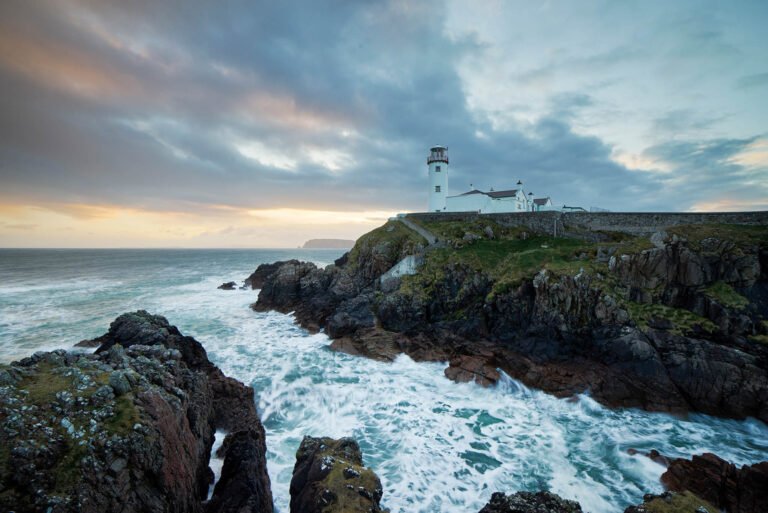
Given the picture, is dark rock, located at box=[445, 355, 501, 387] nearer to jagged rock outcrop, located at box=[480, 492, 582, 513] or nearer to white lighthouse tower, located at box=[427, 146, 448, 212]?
jagged rock outcrop, located at box=[480, 492, 582, 513]

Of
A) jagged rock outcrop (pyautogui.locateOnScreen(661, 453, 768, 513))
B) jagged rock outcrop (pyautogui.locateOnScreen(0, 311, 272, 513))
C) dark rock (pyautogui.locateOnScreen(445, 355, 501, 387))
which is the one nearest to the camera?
jagged rock outcrop (pyautogui.locateOnScreen(0, 311, 272, 513))

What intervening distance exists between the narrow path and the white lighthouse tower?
6797mm

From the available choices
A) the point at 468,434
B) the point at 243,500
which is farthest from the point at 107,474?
the point at 468,434

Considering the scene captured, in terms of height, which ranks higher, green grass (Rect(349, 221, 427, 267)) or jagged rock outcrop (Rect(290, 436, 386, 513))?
green grass (Rect(349, 221, 427, 267))

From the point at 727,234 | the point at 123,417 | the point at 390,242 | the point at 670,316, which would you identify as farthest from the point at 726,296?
the point at 123,417

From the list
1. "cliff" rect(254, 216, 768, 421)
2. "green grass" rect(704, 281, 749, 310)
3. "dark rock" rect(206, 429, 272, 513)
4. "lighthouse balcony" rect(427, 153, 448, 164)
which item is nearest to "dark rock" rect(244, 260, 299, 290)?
"cliff" rect(254, 216, 768, 421)

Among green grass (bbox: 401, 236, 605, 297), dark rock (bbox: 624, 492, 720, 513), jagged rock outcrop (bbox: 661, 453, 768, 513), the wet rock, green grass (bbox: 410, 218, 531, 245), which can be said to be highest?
green grass (bbox: 410, 218, 531, 245)

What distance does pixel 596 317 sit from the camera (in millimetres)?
20172

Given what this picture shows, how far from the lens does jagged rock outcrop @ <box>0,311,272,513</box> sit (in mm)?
6734

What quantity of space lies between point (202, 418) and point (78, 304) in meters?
37.7

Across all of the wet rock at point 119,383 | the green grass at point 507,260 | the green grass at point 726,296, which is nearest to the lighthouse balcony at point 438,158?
the green grass at point 507,260

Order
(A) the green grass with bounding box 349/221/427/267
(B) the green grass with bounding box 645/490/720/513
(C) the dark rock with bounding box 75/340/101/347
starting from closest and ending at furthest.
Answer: (B) the green grass with bounding box 645/490/720/513, (C) the dark rock with bounding box 75/340/101/347, (A) the green grass with bounding box 349/221/427/267

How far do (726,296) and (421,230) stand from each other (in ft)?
80.0

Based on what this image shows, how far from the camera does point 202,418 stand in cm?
1200
